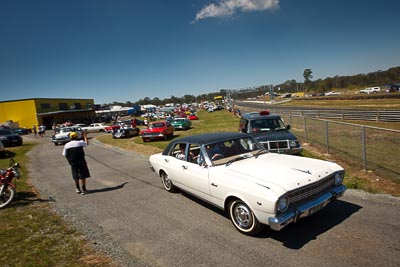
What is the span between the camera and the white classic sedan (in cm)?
350

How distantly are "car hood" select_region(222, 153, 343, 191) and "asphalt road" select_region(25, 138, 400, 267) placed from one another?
914mm

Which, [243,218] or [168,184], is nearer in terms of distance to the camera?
[243,218]

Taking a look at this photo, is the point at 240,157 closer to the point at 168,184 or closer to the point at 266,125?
the point at 168,184

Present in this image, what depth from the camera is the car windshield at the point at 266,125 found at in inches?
371

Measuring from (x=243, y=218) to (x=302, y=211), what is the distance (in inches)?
37.8

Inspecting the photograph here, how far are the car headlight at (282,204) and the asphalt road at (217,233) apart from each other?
24.9 inches

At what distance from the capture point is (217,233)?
4.12m

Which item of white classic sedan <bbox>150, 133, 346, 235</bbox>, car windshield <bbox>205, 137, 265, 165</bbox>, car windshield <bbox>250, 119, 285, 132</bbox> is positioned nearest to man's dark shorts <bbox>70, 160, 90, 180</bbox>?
white classic sedan <bbox>150, 133, 346, 235</bbox>

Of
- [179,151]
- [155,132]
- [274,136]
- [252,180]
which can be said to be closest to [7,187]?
[179,151]

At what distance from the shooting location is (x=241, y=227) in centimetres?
406

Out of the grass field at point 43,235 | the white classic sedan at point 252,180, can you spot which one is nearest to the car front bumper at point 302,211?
the white classic sedan at point 252,180

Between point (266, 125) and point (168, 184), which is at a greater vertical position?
point (266, 125)

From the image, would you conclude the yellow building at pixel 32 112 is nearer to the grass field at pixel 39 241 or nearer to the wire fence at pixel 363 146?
the grass field at pixel 39 241

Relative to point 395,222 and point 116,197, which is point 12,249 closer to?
point 116,197
